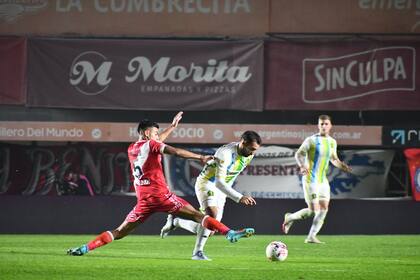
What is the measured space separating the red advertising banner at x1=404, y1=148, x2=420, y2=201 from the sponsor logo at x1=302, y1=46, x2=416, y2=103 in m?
1.34

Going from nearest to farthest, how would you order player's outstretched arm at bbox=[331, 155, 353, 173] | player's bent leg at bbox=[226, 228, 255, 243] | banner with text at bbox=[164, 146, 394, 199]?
player's bent leg at bbox=[226, 228, 255, 243] → player's outstretched arm at bbox=[331, 155, 353, 173] → banner with text at bbox=[164, 146, 394, 199]

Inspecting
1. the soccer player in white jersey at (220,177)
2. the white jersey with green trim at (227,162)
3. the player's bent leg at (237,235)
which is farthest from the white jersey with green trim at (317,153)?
the player's bent leg at (237,235)

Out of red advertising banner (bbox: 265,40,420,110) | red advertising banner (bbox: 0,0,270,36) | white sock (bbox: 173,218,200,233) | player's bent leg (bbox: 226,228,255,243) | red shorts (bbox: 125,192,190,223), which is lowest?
white sock (bbox: 173,218,200,233)

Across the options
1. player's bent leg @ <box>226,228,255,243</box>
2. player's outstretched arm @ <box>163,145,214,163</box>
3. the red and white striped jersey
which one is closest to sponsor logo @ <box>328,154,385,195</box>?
the red and white striped jersey

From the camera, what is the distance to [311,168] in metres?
19.5

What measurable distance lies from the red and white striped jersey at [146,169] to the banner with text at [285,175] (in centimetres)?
1020

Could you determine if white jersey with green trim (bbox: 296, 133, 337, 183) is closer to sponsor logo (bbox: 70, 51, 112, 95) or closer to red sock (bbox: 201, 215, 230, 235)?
sponsor logo (bbox: 70, 51, 112, 95)

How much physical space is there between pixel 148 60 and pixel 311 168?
569 centimetres

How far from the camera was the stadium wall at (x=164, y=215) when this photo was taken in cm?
2281

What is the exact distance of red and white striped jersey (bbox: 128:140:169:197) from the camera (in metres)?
13.5

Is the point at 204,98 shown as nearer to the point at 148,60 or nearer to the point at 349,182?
the point at 148,60

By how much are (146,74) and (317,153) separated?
18.4 ft

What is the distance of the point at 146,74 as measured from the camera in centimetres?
2377

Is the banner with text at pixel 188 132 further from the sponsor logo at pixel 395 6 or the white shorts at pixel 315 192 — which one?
the white shorts at pixel 315 192
